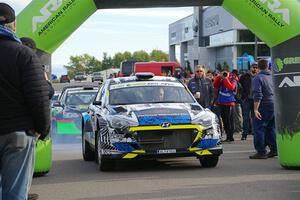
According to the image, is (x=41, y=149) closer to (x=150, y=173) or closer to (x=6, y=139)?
(x=150, y=173)

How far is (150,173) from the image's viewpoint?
9.89 metres

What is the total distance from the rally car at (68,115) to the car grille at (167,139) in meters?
6.61

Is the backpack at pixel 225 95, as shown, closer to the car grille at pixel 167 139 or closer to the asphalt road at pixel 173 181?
the asphalt road at pixel 173 181

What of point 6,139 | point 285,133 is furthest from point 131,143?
point 6,139

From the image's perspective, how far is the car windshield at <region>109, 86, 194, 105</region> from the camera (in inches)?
427

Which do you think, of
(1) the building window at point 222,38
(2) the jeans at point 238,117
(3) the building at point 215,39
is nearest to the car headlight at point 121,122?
(2) the jeans at point 238,117

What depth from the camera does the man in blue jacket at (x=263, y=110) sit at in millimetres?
11320

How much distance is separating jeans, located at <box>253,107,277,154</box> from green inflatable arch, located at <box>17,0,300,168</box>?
140 cm

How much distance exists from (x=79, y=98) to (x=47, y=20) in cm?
732

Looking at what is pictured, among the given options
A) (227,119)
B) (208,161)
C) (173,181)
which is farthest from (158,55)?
(173,181)

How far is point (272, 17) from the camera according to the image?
966 centimetres

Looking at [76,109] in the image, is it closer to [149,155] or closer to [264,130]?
[264,130]

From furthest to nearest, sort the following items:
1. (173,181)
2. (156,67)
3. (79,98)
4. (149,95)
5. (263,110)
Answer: (156,67) < (79,98) < (263,110) < (149,95) < (173,181)

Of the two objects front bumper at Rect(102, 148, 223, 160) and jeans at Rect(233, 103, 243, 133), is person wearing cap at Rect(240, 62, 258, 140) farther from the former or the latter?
front bumper at Rect(102, 148, 223, 160)
